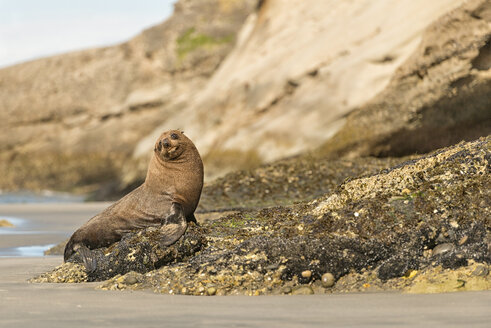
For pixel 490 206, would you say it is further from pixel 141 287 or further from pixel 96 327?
pixel 96 327

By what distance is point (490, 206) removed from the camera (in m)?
→ 5.72

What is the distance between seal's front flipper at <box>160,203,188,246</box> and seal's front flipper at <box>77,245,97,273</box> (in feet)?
1.95

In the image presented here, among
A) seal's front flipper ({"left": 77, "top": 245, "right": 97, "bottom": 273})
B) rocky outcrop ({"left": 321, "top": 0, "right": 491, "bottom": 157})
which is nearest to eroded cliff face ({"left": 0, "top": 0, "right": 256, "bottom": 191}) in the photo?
rocky outcrop ({"left": 321, "top": 0, "right": 491, "bottom": 157})

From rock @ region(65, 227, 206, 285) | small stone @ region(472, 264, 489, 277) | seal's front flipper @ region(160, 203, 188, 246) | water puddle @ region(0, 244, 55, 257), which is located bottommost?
small stone @ region(472, 264, 489, 277)

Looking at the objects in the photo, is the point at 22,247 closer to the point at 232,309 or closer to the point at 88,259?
the point at 88,259

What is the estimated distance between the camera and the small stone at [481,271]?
199 inches

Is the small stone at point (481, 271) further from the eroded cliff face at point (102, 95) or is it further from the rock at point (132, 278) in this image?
the eroded cliff face at point (102, 95)

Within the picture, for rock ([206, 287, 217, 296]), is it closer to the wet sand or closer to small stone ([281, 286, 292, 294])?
the wet sand

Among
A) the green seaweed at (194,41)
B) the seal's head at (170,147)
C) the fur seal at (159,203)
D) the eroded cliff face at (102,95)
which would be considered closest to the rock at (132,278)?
the fur seal at (159,203)

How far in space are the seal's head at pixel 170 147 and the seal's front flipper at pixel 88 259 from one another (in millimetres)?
1156

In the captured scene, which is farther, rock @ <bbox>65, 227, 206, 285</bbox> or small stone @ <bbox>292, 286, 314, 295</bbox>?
rock @ <bbox>65, 227, 206, 285</bbox>

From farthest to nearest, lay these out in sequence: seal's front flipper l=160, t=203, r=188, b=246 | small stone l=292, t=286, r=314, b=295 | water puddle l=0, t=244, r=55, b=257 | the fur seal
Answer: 1. water puddle l=0, t=244, r=55, b=257
2. the fur seal
3. seal's front flipper l=160, t=203, r=188, b=246
4. small stone l=292, t=286, r=314, b=295

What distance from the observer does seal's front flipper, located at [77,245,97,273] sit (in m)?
6.27

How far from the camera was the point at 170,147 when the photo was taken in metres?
7.37
